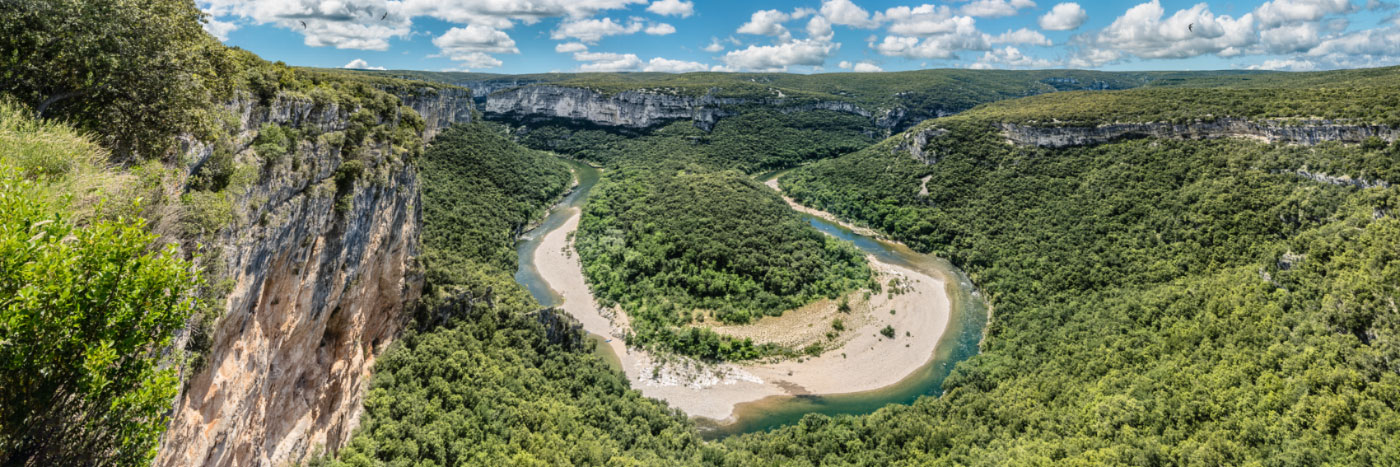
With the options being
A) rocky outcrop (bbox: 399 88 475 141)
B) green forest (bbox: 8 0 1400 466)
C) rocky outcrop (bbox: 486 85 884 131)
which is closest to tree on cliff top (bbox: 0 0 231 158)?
green forest (bbox: 8 0 1400 466)

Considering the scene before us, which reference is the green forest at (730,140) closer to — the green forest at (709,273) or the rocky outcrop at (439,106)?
the green forest at (709,273)

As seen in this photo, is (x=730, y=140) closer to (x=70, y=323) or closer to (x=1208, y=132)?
(x=1208, y=132)

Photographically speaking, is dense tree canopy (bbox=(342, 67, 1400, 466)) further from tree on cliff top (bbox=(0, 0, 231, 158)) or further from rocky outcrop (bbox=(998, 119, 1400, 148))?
tree on cliff top (bbox=(0, 0, 231, 158))

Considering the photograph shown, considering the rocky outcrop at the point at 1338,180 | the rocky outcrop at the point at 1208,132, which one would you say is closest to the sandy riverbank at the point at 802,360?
the rocky outcrop at the point at 1338,180

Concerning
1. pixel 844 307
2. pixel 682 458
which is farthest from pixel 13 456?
pixel 844 307

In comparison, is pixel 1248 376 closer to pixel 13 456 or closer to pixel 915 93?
pixel 13 456

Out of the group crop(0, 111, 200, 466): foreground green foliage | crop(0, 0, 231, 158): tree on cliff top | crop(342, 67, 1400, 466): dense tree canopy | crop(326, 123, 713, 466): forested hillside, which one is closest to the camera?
crop(0, 111, 200, 466): foreground green foliage
